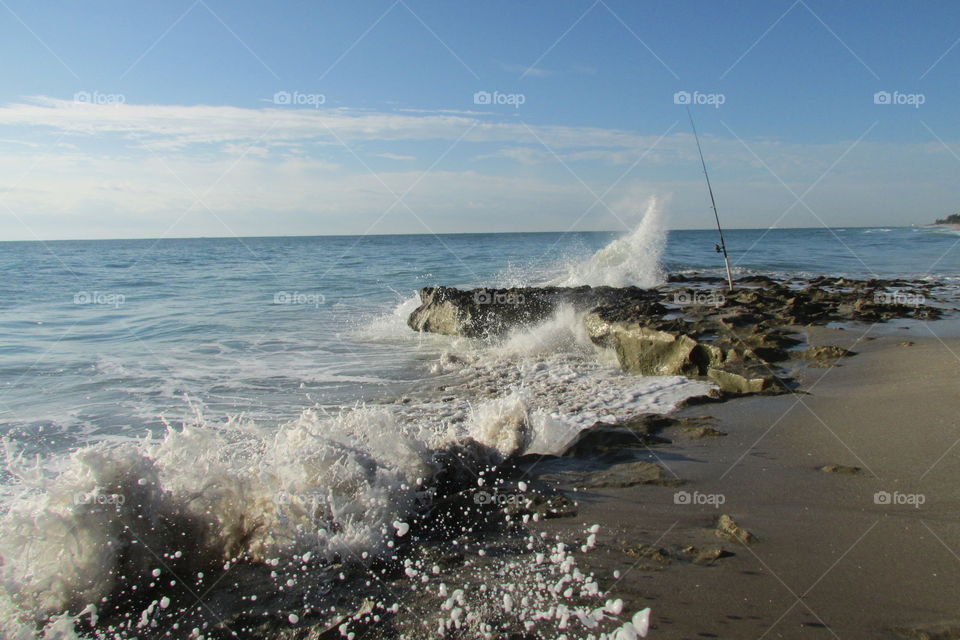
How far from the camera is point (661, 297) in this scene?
14.1m

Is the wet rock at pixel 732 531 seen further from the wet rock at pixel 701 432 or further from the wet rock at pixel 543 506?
the wet rock at pixel 701 432

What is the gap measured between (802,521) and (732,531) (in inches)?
21.5

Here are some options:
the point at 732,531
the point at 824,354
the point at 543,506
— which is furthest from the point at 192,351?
the point at 824,354

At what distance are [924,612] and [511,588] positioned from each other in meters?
2.04

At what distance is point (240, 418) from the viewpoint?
659 cm

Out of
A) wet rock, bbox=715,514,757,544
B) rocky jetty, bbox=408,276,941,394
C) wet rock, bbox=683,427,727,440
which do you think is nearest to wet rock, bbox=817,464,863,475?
wet rock, bbox=683,427,727,440

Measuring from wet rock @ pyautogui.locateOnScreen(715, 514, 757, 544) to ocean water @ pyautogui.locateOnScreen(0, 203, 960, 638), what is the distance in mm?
1686

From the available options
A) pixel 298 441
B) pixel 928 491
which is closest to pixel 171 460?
pixel 298 441

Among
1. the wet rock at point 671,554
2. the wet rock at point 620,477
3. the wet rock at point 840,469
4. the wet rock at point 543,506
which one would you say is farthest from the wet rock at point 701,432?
the wet rock at point 671,554

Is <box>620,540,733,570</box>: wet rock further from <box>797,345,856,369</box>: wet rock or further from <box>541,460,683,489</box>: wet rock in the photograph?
<box>797,345,856,369</box>: wet rock

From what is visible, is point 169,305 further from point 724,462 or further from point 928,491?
point 928,491

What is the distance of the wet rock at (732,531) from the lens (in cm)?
350

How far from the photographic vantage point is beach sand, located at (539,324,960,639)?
2848 mm

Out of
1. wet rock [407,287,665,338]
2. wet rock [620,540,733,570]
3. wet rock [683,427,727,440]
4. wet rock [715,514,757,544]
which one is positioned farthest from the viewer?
wet rock [407,287,665,338]
